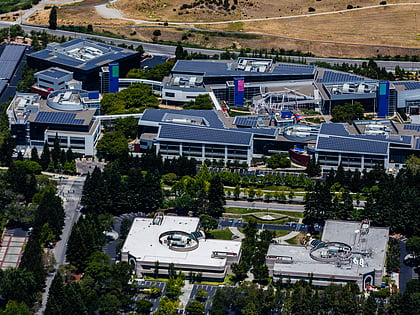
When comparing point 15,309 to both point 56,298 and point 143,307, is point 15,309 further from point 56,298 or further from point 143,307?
point 143,307

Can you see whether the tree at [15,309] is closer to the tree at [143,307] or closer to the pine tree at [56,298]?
the pine tree at [56,298]

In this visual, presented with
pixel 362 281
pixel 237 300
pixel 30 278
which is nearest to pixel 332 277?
pixel 362 281

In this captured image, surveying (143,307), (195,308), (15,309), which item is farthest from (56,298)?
(195,308)

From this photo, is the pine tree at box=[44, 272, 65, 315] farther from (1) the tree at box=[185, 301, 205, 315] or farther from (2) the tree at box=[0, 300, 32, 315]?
(1) the tree at box=[185, 301, 205, 315]

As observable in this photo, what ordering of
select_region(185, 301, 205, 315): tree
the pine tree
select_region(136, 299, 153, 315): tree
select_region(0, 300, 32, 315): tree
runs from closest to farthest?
select_region(0, 300, 32, 315): tree, the pine tree, select_region(185, 301, 205, 315): tree, select_region(136, 299, 153, 315): tree

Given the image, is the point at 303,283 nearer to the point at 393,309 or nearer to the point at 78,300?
the point at 393,309

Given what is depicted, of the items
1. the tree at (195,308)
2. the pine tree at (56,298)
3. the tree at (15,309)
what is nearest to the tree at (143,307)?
the tree at (195,308)

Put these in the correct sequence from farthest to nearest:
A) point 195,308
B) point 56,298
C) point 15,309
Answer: point 195,308 → point 56,298 → point 15,309

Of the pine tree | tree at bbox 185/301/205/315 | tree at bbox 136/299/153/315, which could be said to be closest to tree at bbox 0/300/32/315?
the pine tree
